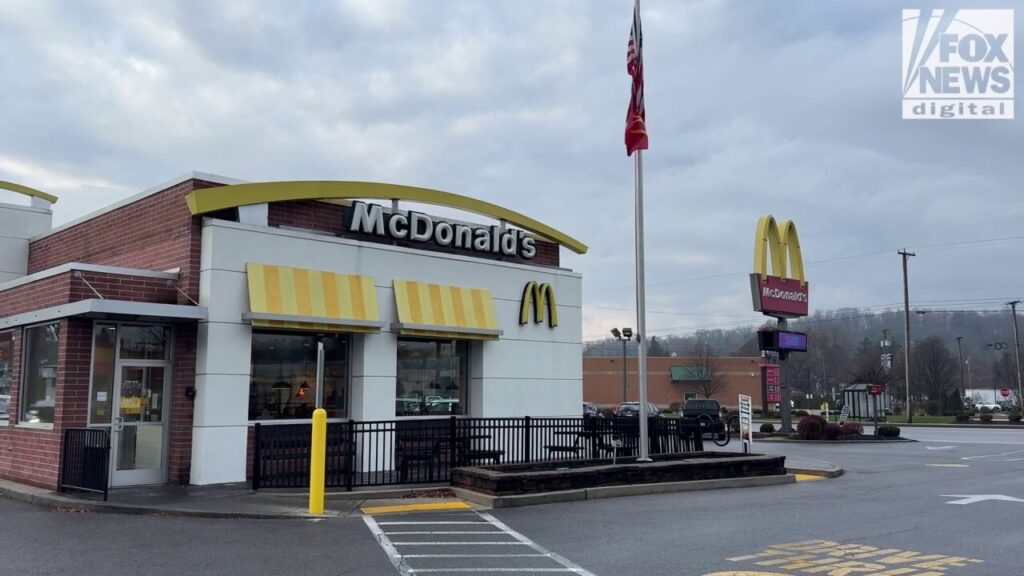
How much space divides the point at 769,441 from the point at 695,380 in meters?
53.9

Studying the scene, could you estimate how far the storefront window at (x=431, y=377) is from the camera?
1880 centimetres

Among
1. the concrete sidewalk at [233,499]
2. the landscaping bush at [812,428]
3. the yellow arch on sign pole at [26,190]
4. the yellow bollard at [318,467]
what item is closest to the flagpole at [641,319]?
the concrete sidewalk at [233,499]

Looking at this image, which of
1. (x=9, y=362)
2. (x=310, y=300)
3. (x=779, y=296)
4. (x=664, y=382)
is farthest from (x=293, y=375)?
(x=664, y=382)

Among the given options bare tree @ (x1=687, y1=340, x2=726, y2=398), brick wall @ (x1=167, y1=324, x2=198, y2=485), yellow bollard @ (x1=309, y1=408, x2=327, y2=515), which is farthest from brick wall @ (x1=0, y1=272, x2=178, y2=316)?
bare tree @ (x1=687, y1=340, x2=726, y2=398)

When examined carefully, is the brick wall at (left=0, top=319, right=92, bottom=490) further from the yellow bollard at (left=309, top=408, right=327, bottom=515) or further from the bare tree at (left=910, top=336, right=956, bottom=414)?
the bare tree at (left=910, top=336, right=956, bottom=414)

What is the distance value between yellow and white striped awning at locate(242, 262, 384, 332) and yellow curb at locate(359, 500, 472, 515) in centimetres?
476

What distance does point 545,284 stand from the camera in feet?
70.0

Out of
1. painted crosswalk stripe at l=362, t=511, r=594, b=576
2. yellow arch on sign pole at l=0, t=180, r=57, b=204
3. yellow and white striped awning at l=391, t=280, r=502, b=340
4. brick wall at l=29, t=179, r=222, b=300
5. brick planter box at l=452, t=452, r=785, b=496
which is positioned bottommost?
painted crosswalk stripe at l=362, t=511, r=594, b=576

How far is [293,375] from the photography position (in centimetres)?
1697

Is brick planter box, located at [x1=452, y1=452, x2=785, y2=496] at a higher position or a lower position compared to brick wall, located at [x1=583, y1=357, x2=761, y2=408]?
lower

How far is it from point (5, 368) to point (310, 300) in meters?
6.81

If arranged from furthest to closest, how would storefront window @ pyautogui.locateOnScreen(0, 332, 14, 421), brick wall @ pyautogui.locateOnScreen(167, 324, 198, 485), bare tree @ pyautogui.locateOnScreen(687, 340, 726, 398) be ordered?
bare tree @ pyautogui.locateOnScreen(687, 340, 726, 398) → storefront window @ pyautogui.locateOnScreen(0, 332, 14, 421) → brick wall @ pyautogui.locateOnScreen(167, 324, 198, 485)

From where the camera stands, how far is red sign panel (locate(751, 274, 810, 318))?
3100cm

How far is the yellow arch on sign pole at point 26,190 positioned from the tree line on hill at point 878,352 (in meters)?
55.6
